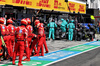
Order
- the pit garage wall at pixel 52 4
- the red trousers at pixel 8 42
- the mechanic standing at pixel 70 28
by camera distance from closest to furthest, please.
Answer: the red trousers at pixel 8 42, the pit garage wall at pixel 52 4, the mechanic standing at pixel 70 28

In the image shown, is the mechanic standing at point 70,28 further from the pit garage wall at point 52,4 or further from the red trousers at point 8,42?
the red trousers at point 8,42

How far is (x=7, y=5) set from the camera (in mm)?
15516

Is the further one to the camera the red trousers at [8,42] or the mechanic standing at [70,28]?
the mechanic standing at [70,28]

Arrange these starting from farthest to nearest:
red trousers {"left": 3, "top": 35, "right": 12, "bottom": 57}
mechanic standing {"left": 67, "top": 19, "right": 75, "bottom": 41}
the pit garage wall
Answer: mechanic standing {"left": 67, "top": 19, "right": 75, "bottom": 41} → the pit garage wall → red trousers {"left": 3, "top": 35, "right": 12, "bottom": 57}

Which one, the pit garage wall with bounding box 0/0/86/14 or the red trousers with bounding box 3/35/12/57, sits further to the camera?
the pit garage wall with bounding box 0/0/86/14

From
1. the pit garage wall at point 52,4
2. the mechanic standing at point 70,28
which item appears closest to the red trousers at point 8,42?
the pit garage wall at point 52,4

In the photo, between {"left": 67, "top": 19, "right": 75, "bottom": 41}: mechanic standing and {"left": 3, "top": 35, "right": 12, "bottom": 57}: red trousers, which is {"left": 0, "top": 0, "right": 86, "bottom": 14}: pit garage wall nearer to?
{"left": 67, "top": 19, "right": 75, "bottom": 41}: mechanic standing

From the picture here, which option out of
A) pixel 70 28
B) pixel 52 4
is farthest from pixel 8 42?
pixel 52 4

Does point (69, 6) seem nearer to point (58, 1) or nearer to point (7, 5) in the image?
point (58, 1)

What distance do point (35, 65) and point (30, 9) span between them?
10349 mm

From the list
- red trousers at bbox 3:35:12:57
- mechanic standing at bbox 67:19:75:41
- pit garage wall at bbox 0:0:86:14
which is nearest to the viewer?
red trousers at bbox 3:35:12:57

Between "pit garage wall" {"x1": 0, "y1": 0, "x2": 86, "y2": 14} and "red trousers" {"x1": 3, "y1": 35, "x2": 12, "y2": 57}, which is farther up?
"pit garage wall" {"x1": 0, "y1": 0, "x2": 86, "y2": 14}

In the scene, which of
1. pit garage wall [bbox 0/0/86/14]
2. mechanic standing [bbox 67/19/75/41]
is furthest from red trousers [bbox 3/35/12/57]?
mechanic standing [bbox 67/19/75/41]

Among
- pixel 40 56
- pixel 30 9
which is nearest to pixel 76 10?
pixel 30 9
